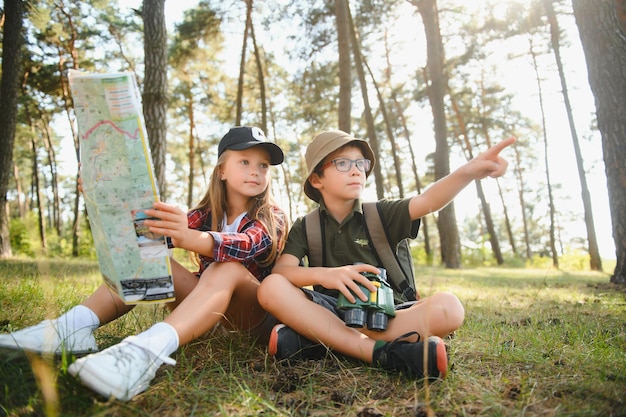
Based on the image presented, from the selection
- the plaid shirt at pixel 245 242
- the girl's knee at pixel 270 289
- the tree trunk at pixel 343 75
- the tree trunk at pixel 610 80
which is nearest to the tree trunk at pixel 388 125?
the tree trunk at pixel 343 75

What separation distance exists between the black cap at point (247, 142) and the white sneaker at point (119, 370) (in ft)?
3.97

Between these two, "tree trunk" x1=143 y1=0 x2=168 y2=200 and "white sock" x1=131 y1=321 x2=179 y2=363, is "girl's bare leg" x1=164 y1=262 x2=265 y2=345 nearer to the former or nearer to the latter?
"white sock" x1=131 y1=321 x2=179 y2=363

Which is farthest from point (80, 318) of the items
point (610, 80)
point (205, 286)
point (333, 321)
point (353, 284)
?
point (610, 80)

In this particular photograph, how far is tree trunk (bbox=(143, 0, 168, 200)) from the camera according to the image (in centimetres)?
583

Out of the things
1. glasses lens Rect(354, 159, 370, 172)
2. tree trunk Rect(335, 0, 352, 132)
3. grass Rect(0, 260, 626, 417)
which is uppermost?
tree trunk Rect(335, 0, 352, 132)

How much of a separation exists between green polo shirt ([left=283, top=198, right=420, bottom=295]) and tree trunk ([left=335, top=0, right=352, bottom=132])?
5.77m

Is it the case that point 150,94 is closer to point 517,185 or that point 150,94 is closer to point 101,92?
point 101,92

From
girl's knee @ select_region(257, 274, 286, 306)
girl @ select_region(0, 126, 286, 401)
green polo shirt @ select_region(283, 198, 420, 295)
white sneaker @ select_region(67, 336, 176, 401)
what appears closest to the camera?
white sneaker @ select_region(67, 336, 176, 401)

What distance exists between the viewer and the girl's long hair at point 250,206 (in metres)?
2.42

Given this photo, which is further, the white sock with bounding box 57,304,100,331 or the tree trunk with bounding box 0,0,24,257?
the tree trunk with bounding box 0,0,24,257

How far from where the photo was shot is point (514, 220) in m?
43.4

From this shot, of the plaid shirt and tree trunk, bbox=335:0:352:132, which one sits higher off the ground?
tree trunk, bbox=335:0:352:132

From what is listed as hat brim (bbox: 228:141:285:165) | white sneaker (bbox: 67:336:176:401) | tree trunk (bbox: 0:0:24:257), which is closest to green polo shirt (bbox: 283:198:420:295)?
hat brim (bbox: 228:141:285:165)

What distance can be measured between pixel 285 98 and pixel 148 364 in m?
16.4
